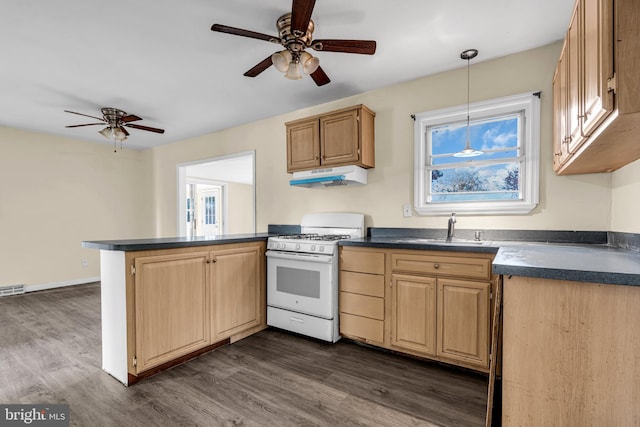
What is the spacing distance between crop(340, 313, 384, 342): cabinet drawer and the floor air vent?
4963mm

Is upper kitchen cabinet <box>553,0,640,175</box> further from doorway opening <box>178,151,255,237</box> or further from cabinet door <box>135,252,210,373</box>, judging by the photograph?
doorway opening <box>178,151,255,237</box>

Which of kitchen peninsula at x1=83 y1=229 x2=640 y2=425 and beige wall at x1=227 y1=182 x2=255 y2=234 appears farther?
beige wall at x1=227 y1=182 x2=255 y2=234

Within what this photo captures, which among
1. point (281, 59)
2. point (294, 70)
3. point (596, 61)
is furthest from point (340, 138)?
point (596, 61)

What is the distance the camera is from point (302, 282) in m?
2.82

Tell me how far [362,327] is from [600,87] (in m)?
2.19

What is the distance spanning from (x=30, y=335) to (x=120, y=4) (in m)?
3.08

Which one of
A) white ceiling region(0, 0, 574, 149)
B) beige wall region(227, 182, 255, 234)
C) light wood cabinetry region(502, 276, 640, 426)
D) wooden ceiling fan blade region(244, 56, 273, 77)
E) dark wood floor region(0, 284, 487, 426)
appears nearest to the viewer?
light wood cabinetry region(502, 276, 640, 426)

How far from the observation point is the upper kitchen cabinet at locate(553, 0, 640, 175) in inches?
40.0

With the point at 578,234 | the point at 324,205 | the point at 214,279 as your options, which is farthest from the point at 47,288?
the point at 578,234

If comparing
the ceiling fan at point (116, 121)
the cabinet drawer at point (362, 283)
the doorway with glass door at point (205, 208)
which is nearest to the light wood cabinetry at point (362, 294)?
the cabinet drawer at point (362, 283)

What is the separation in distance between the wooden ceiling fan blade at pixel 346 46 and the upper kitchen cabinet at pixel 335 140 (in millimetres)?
947

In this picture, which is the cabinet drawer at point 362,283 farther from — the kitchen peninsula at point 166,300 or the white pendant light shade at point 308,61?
the white pendant light shade at point 308,61

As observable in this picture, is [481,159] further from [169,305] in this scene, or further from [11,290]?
[11,290]

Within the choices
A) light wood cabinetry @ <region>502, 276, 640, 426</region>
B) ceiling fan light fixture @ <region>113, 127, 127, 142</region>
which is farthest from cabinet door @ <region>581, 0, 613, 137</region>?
ceiling fan light fixture @ <region>113, 127, 127, 142</region>
